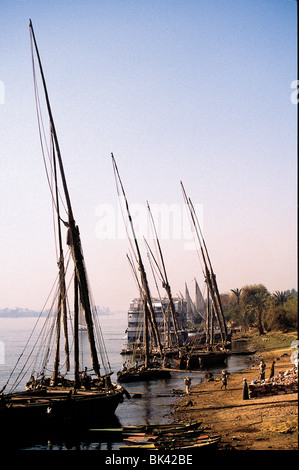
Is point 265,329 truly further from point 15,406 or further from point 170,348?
point 15,406

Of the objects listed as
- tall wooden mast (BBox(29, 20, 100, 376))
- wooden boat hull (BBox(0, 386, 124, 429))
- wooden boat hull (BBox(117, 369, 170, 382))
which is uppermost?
tall wooden mast (BBox(29, 20, 100, 376))

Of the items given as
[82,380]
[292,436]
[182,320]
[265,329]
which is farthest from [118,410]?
[265,329]

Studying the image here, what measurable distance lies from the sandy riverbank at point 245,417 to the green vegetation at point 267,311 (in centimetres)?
3188

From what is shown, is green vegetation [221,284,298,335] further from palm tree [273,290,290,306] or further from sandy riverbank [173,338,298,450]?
sandy riverbank [173,338,298,450]

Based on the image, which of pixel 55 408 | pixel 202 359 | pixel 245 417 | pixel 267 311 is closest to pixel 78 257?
pixel 55 408

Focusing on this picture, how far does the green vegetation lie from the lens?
80062 mm

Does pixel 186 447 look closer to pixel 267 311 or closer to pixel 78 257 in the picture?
pixel 78 257

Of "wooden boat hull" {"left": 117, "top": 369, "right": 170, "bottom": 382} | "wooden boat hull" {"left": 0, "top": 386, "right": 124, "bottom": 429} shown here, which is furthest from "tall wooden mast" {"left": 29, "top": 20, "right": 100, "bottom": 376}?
"wooden boat hull" {"left": 117, "top": 369, "right": 170, "bottom": 382}

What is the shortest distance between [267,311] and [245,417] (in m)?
70.1

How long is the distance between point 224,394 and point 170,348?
31359mm

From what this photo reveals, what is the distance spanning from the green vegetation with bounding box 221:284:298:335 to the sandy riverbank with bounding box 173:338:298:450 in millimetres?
31879

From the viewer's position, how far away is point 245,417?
80.2ft

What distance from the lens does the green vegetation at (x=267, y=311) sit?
80062 mm

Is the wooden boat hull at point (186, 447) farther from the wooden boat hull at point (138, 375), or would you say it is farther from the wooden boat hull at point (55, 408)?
the wooden boat hull at point (138, 375)
